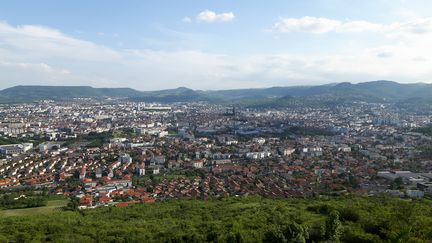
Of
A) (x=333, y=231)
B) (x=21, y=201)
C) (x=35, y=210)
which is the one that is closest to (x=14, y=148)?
(x=21, y=201)

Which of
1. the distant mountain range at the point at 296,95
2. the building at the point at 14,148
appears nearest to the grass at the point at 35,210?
the building at the point at 14,148

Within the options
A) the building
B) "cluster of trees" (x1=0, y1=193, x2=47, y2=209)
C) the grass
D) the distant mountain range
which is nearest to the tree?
the grass

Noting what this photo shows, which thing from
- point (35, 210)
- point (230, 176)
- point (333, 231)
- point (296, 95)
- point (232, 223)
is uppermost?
point (296, 95)

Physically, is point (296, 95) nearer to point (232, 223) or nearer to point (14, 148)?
point (14, 148)

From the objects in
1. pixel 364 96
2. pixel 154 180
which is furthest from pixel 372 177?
pixel 364 96

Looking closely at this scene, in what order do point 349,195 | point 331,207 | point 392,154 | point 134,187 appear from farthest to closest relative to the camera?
point 392,154, point 134,187, point 349,195, point 331,207

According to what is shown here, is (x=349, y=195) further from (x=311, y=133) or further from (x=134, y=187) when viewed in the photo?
(x=311, y=133)

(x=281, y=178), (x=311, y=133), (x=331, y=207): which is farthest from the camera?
(x=311, y=133)

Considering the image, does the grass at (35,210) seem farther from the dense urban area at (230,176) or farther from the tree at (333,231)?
the tree at (333,231)

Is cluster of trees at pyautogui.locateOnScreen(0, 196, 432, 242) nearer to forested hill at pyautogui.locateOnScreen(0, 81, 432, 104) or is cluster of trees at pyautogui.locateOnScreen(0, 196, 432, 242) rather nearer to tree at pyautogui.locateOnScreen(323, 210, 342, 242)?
tree at pyautogui.locateOnScreen(323, 210, 342, 242)
